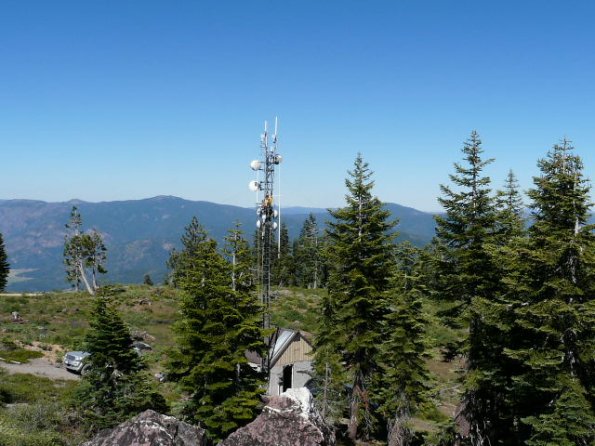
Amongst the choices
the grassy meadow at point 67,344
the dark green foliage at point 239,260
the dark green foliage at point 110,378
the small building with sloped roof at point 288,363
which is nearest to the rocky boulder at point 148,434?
the grassy meadow at point 67,344

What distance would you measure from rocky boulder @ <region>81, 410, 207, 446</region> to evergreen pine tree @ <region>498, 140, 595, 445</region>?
32.4 ft

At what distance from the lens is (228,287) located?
17.9 meters

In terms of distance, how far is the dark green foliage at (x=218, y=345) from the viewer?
17234mm

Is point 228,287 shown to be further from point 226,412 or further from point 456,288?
point 456,288

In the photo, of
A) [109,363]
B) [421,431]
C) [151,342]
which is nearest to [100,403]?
[109,363]

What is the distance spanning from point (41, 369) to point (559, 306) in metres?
31.1

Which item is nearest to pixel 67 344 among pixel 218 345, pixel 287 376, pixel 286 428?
pixel 287 376

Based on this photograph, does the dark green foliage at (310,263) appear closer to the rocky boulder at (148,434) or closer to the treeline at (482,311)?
the treeline at (482,311)

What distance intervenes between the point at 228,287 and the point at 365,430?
1209 cm

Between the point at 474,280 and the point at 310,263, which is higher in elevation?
the point at 474,280

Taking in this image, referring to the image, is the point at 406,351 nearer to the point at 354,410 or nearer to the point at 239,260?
the point at 354,410

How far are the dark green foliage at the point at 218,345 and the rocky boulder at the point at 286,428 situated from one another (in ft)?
19.2

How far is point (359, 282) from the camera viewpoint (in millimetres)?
22062

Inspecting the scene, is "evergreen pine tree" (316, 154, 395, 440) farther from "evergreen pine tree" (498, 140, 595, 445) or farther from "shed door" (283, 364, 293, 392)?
"shed door" (283, 364, 293, 392)
